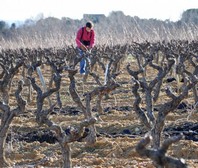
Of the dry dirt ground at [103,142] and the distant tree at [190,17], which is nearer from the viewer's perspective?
the dry dirt ground at [103,142]

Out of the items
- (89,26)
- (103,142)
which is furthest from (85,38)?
(103,142)

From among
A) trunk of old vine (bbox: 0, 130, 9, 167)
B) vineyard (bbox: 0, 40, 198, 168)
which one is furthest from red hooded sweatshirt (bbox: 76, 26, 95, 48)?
trunk of old vine (bbox: 0, 130, 9, 167)

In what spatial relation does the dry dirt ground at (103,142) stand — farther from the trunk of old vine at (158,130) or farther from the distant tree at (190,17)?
the distant tree at (190,17)

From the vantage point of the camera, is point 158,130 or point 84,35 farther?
point 84,35

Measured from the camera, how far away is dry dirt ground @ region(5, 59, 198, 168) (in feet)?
21.4

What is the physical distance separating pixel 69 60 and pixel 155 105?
36.2 feet

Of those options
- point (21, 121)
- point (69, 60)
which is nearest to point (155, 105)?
point (21, 121)

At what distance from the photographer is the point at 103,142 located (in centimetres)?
779

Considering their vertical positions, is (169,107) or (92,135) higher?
(169,107)

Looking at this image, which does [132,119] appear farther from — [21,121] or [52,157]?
[52,157]

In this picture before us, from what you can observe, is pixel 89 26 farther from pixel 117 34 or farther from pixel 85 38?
pixel 117 34

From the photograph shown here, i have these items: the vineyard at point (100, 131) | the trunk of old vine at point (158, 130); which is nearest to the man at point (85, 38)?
the vineyard at point (100, 131)

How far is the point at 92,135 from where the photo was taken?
7.80 meters

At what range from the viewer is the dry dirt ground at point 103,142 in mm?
6531
